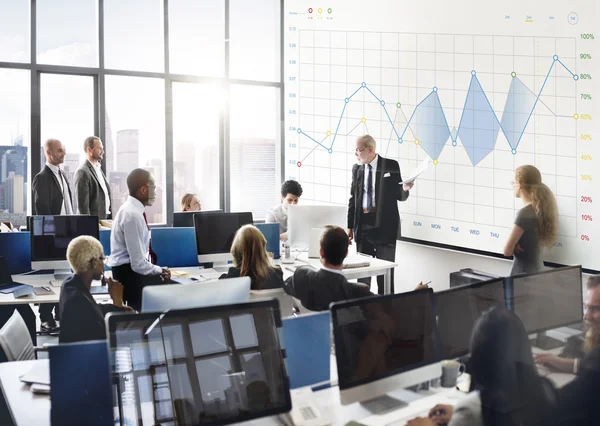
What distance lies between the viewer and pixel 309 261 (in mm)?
4746

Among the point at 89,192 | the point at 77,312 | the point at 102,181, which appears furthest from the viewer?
the point at 102,181

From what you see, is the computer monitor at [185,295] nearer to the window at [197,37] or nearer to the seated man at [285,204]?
the seated man at [285,204]

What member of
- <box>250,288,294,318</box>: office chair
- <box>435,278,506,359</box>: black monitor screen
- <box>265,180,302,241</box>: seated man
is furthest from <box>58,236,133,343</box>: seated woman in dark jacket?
<box>265,180,302,241</box>: seated man

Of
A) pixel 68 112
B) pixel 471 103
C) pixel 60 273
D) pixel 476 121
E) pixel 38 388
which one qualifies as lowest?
pixel 38 388

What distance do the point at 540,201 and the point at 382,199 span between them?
147 cm

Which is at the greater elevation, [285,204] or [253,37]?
[253,37]

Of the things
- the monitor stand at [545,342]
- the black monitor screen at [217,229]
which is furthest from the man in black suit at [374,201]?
the monitor stand at [545,342]

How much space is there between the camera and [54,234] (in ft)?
13.6

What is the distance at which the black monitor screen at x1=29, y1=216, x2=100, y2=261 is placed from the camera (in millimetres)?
4148

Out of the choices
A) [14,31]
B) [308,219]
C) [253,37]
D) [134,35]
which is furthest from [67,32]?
[308,219]

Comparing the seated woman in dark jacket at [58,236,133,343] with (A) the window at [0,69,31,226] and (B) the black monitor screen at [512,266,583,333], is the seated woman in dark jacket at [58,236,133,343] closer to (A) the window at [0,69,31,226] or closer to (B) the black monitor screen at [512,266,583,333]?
(B) the black monitor screen at [512,266,583,333]

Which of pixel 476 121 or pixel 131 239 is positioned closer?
pixel 476 121

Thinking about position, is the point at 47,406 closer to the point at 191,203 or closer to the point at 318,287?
the point at 318,287

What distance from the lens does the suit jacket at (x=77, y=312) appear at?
2.54m
